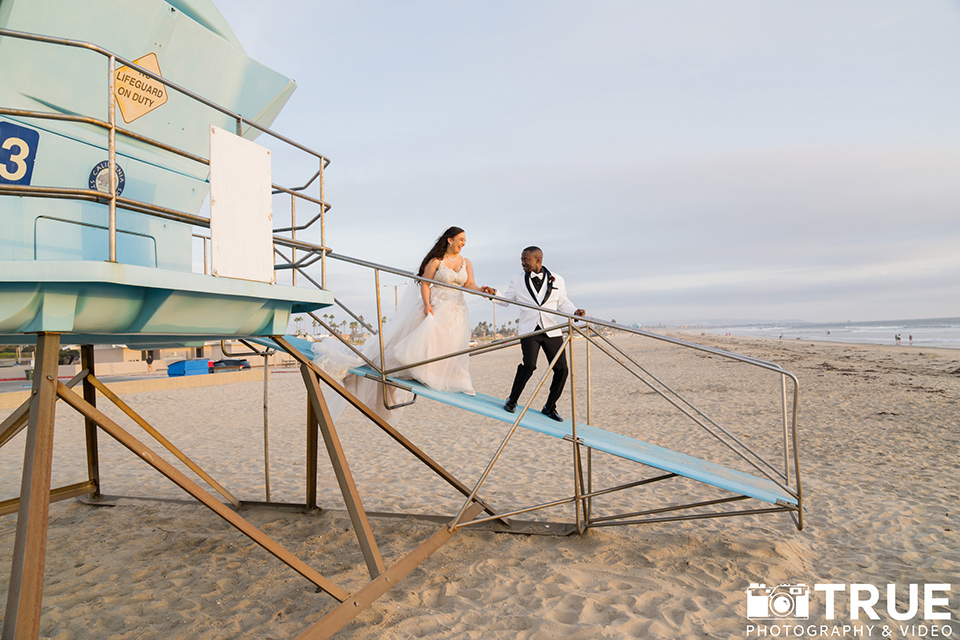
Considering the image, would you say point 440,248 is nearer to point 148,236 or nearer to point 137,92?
point 148,236

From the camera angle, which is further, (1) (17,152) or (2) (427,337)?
(2) (427,337)

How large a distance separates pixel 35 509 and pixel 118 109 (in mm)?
2946

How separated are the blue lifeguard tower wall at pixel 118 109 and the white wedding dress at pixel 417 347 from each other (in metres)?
1.56

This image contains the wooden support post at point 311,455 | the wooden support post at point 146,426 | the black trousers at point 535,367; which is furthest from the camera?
the wooden support post at point 311,455

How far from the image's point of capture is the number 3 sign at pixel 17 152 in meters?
3.53

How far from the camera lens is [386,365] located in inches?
199

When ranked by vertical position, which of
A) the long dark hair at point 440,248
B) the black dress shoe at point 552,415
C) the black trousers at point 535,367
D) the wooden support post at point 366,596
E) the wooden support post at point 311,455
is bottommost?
the wooden support post at point 366,596

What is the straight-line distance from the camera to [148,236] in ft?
14.2

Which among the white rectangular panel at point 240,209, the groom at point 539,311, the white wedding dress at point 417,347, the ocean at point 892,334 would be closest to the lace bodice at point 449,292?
the white wedding dress at point 417,347

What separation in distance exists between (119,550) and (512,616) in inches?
148

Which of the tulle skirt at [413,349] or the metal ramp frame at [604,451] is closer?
the metal ramp frame at [604,451]

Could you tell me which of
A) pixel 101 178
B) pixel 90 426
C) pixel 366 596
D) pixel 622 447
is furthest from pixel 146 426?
pixel 622 447

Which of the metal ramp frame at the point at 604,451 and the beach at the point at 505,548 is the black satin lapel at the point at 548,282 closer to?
the metal ramp frame at the point at 604,451

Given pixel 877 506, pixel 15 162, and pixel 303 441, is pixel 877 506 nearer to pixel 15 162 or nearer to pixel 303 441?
pixel 15 162
